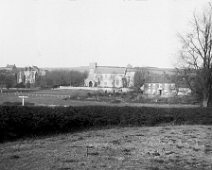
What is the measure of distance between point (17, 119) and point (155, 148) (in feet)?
18.0

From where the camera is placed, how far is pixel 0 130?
10.8 metres

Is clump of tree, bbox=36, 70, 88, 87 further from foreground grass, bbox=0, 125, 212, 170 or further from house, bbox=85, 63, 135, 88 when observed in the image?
foreground grass, bbox=0, 125, 212, 170

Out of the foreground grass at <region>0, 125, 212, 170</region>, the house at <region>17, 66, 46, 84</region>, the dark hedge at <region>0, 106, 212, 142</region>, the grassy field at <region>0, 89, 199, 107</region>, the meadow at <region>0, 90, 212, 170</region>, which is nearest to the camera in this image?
the foreground grass at <region>0, 125, 212, 170</region>

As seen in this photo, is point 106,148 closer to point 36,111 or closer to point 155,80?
point 36,111

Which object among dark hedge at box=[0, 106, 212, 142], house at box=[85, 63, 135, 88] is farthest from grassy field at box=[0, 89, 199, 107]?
house at box=[85, 63, 135, 88]

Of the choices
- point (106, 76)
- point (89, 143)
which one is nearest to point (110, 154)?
point (89, 143)

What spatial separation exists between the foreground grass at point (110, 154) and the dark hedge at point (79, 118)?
916 millimetres

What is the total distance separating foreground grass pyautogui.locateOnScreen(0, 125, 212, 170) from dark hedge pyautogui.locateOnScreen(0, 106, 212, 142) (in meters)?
0.92

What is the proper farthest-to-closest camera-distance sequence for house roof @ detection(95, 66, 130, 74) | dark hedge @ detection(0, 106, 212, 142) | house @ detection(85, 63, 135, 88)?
house roof @ detection(95, 66, 130, 74) → house @ detection(85, 63, 135, 88) → dark hedge @ detection(0, 106, 212, 142)

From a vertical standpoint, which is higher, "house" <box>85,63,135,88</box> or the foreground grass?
"house" <box>85,63,135,88</box>

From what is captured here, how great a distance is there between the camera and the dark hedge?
11625 millimetres

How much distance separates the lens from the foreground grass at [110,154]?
282 inches

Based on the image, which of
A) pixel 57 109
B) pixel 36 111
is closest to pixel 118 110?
pixel 57 109

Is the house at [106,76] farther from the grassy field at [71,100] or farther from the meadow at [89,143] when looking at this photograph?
the meadow at [89,143]
